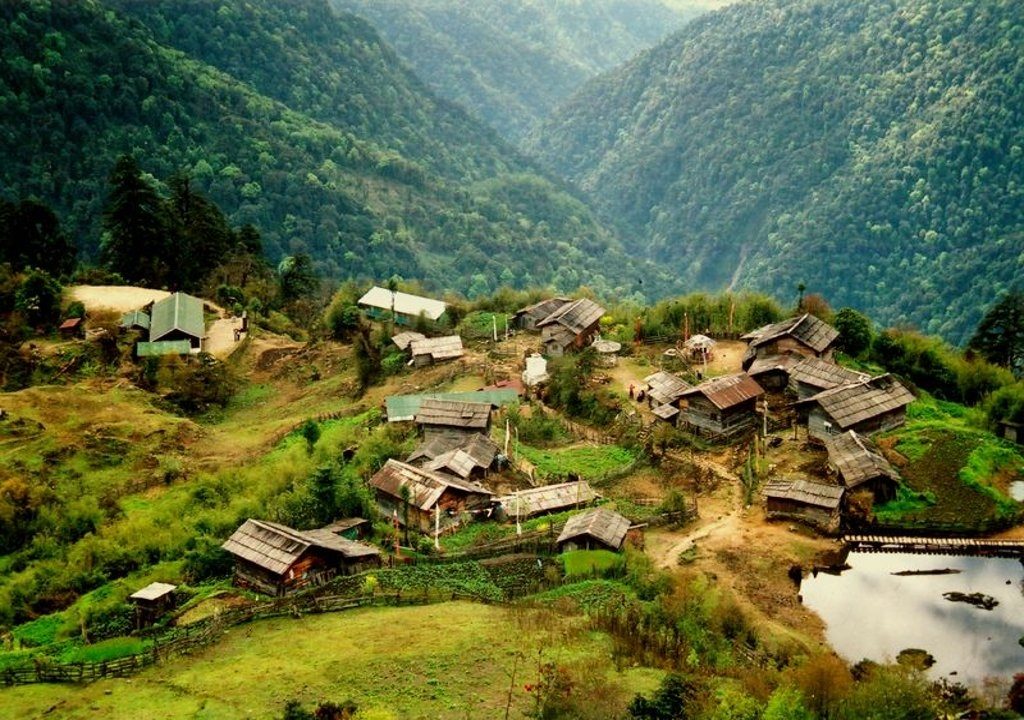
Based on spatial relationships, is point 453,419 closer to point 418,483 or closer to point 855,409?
point 418,483

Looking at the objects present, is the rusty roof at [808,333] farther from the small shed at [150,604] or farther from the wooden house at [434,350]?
the small shed at [150,604]

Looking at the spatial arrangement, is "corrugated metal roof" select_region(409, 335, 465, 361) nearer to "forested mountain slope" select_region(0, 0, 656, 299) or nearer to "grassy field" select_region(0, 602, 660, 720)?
"grassy field" select_region(0, 602, 660, 720)

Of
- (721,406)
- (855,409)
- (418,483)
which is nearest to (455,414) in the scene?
(418,483)

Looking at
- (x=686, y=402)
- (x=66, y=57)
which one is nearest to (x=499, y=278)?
(x=66, y=57)

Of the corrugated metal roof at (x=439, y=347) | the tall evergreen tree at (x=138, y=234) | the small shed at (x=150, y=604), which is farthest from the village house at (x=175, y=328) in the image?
the small shed at (x=150, y=604)

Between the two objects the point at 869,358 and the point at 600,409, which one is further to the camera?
the point at 869,358

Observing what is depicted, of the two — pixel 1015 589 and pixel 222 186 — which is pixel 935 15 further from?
pixel 1015 589

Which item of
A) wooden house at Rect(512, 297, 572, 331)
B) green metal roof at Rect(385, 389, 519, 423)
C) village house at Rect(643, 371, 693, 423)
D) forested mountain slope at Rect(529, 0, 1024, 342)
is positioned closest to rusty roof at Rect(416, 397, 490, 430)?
green metal roof at Rect(385, 389, 519, 423)
